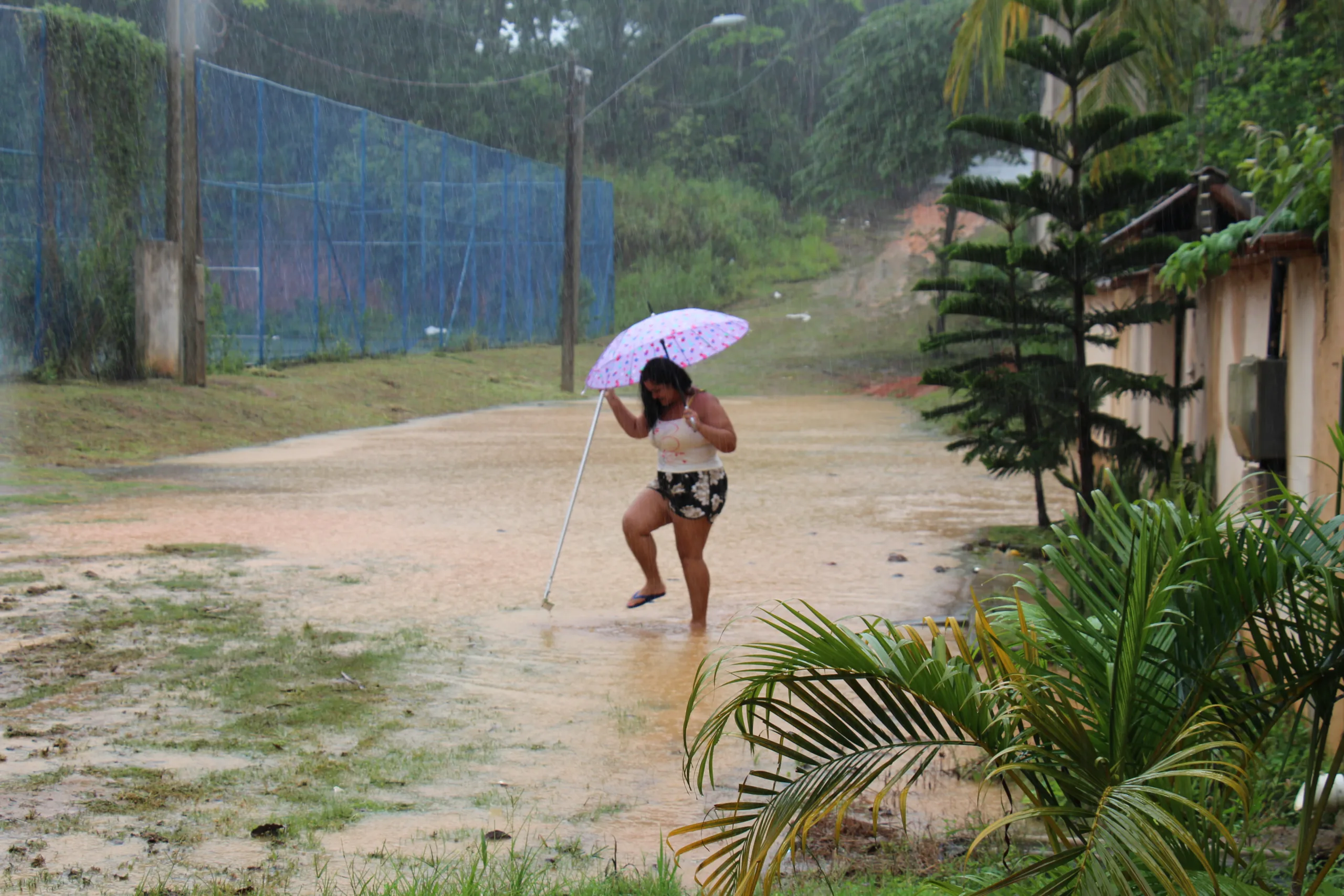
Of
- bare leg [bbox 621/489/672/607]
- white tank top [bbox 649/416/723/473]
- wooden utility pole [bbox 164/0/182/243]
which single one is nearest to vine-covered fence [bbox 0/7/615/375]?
wooden utility pole [bbox 164/0/182/243]

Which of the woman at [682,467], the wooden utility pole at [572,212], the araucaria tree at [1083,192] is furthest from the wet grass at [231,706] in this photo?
the wooden utility pole at [572,212]

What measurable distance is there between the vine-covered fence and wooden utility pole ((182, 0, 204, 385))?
27.7 inches

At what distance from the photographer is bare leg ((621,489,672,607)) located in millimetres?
7309

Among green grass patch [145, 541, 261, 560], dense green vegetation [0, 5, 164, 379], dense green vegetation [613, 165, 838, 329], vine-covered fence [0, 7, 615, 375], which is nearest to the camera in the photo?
green grass patch [145, 541, 261, 560]

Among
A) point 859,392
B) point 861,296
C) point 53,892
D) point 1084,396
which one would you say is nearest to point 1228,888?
point 53,892

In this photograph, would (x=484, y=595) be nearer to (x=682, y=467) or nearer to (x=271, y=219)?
(x=682, y=467)

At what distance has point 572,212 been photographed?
27.6 metres

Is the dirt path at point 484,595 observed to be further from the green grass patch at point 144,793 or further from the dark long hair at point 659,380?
the dark long hair at point 659,380

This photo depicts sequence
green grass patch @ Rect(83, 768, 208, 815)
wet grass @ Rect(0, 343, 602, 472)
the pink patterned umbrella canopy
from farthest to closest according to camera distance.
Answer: wet grass @ Rect(0, 343, 602, 472)
the pink patterned umbrella canopy
green grass patch @ Rect(83, 768, 208, 815)

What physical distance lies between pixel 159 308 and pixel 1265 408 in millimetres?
15301

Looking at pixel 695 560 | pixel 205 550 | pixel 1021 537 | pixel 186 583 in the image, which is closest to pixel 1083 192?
pixel 1021 537

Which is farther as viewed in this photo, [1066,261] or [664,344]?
[1066,261]

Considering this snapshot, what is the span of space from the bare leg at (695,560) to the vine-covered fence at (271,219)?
1283 centimetres

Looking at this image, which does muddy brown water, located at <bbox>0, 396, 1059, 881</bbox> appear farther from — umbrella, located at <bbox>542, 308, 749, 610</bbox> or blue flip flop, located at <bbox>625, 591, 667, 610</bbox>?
umbrella, located at <bbox>542, 308, 749, 610</bbox>
